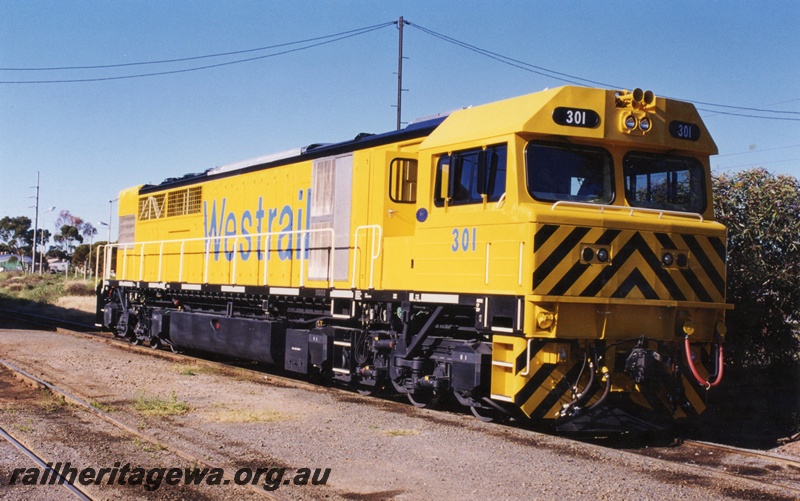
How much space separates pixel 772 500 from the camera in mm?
6688

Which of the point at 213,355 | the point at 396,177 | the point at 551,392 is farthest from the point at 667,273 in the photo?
the point at 213,355

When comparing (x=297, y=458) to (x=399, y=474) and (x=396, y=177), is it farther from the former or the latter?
(x=396, y=177)

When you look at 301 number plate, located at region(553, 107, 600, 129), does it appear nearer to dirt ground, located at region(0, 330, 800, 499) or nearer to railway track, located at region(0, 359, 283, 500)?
dirt ground, located at region(0, 330, 800, 499)

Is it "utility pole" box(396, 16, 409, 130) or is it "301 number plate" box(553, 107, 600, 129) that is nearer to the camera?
"301 number plate" box(553, 107, 600, 129)

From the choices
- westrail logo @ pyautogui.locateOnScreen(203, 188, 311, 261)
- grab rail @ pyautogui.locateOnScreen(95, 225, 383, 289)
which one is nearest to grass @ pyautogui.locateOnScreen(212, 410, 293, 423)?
grab rail @ pyautogui.locateOnScreen(95, 225, 383, 289)

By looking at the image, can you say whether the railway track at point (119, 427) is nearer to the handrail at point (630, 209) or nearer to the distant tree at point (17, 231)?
the handrail at point (630, 209)

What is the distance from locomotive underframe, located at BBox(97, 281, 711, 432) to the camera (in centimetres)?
895

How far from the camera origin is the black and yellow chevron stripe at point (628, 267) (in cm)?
877

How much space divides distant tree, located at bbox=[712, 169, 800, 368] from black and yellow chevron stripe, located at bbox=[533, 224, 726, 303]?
3.59m

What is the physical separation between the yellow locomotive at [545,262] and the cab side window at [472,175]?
0.9 inches

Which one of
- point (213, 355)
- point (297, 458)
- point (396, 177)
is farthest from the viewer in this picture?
point (213, 355)

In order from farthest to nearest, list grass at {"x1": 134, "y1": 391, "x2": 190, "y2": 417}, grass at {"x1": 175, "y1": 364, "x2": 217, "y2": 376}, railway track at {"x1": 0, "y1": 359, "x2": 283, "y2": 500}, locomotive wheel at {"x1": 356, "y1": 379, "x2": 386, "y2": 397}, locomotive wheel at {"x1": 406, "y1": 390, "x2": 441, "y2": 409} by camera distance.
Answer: grass at {"x1": 175, "y1": 364, "x2": 217, "y2": 376}
locomotive wheel at {"x1": 356, "y1": 379, "x2": 386, "y2": 397}
locomotive wheel at {"x1": 406, "y1": 390, "x2": 441, "y2": 409}
grass at {"x1": 134, "y1": 391, "x2": 190, "y2": 417}
railway track at {"x1": 0, "y1": 359, "x2": 283, "y2": 500}

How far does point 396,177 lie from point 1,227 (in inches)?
3944
